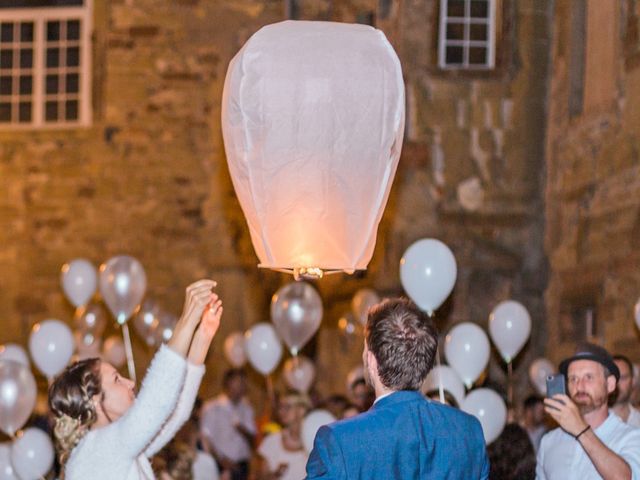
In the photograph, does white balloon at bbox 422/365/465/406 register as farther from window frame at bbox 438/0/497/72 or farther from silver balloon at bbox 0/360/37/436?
window frame at bbox 438/0/497/72

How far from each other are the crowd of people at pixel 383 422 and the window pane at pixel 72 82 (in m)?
8.97

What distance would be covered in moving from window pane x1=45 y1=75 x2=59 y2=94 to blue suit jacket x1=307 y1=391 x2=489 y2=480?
10701mm

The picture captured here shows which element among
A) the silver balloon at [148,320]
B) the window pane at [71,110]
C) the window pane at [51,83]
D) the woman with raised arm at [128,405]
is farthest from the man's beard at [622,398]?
the window pane at [51,83]

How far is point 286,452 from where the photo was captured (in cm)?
836

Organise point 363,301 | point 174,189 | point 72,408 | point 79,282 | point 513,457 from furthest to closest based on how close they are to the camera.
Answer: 1. point 174,189
2. point 363,301
3. point 79,282
4. point 513,457
5. point 72,408

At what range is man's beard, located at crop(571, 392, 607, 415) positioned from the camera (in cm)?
462

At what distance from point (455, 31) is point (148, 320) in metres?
3.86

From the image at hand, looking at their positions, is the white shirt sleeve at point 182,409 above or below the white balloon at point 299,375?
above

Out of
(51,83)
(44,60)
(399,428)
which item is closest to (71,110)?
(51,83)

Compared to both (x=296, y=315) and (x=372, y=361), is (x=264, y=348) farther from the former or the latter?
(x=372, y=361)

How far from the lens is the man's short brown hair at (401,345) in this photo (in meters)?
3.28

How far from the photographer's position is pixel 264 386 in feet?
40.8

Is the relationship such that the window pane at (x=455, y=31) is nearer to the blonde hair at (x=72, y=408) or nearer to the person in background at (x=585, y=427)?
the person in background at (x=585, y=427)

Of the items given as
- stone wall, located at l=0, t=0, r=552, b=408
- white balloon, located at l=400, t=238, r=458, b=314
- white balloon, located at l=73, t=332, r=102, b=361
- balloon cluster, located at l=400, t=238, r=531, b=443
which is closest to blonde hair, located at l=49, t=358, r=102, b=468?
balloon cluster, located at l=400, t=238, r=531, b=443
